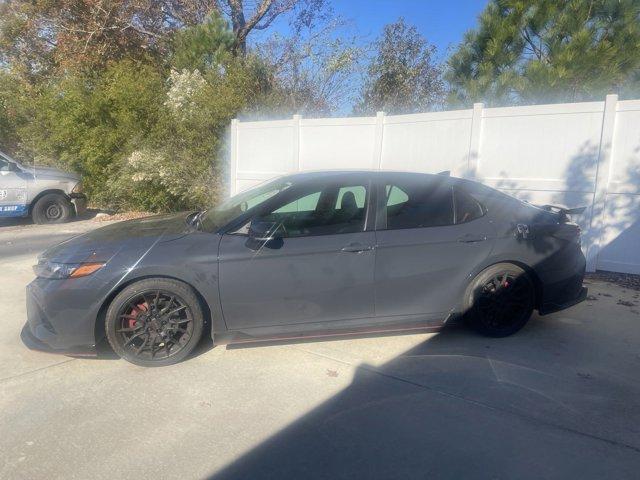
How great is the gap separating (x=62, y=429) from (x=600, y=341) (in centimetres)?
437

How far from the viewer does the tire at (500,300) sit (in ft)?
14.6

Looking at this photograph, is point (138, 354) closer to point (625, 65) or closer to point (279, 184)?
point (279, 184)

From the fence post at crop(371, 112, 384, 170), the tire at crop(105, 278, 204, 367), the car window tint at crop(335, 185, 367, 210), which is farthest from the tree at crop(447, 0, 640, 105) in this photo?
the tire at crop(105, 278, 204, 367)

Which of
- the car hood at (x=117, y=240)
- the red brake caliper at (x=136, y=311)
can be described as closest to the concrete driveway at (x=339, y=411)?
the red brake caliper at (x=136, y=311)

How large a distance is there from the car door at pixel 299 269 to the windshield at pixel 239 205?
21cm

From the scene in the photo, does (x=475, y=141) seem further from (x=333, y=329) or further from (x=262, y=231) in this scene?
(x=262, y=231)

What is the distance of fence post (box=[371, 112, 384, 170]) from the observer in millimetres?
8633

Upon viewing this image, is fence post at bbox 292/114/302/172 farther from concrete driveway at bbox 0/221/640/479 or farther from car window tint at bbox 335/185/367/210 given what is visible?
concrete driveway at bbox 0/221/640/479

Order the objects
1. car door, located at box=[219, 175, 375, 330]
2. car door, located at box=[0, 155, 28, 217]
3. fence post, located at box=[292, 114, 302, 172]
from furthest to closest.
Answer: car door, located at box=[0, 155, 28, 217] < fence post, located at box=[292, 114, 302, 172] < car door, located at box=[219, 175, 375, 330]

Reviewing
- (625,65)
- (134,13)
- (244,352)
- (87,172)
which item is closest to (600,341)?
(244,352)

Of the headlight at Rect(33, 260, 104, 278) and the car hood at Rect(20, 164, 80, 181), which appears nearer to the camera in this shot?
the headlight at Rect(33, 260, 104, 278)

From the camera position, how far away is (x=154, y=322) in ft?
12.6

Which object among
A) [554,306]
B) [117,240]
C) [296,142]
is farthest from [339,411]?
[296,142]

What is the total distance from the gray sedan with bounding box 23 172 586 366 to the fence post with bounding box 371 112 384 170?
414cm
